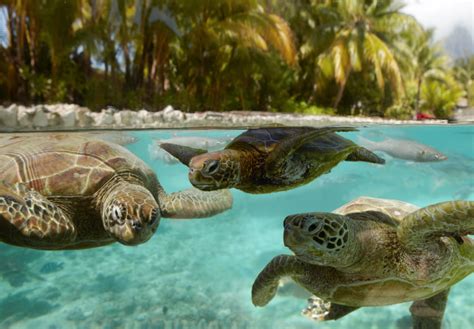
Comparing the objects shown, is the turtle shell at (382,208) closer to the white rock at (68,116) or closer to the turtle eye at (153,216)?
the turtle eye at (153,216)

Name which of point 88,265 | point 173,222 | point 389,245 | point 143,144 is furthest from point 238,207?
point 389,245

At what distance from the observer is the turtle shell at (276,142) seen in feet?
10.0

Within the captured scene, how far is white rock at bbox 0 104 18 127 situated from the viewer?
224 inches

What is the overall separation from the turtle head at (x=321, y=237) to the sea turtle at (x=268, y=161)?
531 mm

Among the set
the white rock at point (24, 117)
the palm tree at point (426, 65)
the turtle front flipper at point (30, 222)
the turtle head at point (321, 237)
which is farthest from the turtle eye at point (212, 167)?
the palm tree at point (426, 65)

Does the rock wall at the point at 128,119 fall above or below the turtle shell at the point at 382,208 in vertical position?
above

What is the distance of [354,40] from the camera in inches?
573

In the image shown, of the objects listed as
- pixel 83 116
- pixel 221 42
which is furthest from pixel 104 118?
pixel 221 42

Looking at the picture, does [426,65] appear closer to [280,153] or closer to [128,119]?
[128,119]

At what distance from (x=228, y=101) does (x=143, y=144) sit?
362cm

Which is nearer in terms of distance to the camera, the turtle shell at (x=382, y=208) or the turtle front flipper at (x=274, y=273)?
the turtle front flipper at (x=274, y=273)

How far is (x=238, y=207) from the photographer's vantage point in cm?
1289

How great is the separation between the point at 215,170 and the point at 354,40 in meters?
13.7

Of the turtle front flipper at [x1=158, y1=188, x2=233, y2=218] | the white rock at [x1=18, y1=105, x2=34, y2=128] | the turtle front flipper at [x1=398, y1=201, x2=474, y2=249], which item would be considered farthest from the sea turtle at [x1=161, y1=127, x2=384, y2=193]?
the white rock at [x1=18, y1=105, x2=34, y2=128]
